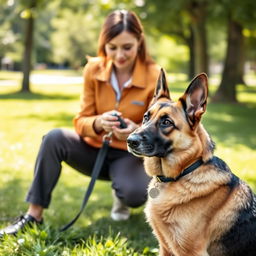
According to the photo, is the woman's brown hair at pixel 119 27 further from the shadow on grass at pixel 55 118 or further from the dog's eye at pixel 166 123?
the shadow on grass at pixel 55 118

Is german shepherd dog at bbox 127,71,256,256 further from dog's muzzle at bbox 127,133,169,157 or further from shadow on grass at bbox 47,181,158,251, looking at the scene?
shadow on grass at bbox 47,181,158,251

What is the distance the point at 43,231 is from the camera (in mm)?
3686

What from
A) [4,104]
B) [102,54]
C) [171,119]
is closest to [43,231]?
[171,119]

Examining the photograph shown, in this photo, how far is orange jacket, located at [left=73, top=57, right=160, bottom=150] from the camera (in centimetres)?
425

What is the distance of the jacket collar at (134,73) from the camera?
4.23 metres

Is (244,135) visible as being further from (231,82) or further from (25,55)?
(25,55)

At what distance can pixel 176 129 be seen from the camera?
288 centimetres

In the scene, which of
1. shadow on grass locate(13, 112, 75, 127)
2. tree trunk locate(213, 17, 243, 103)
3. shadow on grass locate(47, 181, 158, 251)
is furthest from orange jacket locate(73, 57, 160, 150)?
tree trunk locate(213, 17, 243, 103)

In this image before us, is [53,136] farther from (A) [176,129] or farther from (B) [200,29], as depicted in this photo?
(B) [200,29]

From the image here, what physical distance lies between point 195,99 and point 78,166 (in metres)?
1.90

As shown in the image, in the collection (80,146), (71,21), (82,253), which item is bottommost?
(71,21)

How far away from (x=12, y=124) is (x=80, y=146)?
7456 millimetres

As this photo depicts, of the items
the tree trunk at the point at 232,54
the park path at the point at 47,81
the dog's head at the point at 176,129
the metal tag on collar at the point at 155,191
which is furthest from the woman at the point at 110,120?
the park path at the point at 47,81

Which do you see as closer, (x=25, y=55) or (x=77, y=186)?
(x=77, y=186)
